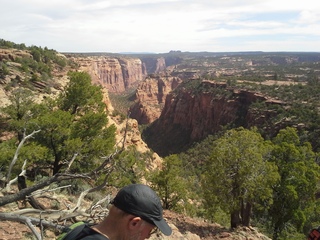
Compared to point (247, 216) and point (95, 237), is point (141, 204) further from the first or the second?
point (247, 216)

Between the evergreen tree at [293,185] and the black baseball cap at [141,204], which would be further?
the evergreen tree at [293,185]

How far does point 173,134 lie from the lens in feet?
263

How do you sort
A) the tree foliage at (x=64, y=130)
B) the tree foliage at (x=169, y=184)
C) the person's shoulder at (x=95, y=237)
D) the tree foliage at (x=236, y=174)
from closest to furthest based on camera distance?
the person's shoulder at (x=95, y=237)
the tree foliage at (x=236, y=174)
the tree foliage at (x=64, y=130)
the tree foliage at (x=169, y=184)

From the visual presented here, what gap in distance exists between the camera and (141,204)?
2.45 meters

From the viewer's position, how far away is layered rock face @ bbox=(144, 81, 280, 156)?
6258 centimetres

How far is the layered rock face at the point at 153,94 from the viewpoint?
356 feet

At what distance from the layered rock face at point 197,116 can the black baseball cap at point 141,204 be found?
53.7 meters

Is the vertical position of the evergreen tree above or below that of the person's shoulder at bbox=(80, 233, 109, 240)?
below

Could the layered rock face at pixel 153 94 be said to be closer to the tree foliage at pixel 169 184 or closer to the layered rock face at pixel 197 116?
the layered rock face at pixel 197 116

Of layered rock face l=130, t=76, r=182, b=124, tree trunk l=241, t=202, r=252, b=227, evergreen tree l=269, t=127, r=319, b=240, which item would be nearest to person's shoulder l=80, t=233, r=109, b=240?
tree trunk l=241, t=202, r=252, b=227

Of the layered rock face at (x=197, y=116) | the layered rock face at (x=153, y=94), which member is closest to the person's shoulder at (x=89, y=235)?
the layered rock face at (x=197, y=116)

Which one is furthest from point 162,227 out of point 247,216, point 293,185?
point 293,185

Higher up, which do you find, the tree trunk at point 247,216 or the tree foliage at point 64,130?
the tree foliage at point 64,130

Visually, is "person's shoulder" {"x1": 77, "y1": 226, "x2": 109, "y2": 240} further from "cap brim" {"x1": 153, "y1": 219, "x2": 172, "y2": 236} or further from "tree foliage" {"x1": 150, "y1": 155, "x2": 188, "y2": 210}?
"tree foliage" {"x1": 150, "y1": 155, "x2": 188, "y2": 210}
